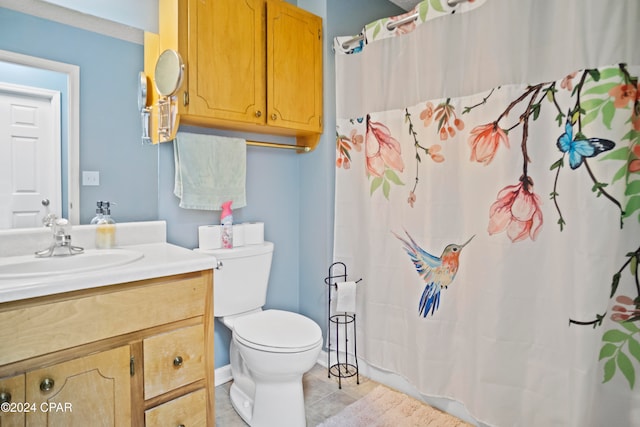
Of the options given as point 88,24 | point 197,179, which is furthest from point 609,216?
point 88,24

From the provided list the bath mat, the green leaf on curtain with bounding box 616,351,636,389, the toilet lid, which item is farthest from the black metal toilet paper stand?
the green leaf on curtain with bounding box 616,351,636,389

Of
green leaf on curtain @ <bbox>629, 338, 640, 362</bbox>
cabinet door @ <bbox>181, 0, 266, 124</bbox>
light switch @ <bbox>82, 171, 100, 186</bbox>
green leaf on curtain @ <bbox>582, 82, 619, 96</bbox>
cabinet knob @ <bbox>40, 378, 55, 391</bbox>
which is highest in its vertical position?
cabinet door @ <bbox>181, 0, 266, 124</bbox>

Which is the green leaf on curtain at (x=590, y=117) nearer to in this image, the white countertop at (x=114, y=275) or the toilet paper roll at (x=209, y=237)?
the white countertop at (x=114, y=275)

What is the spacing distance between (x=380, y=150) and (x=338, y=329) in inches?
41.9

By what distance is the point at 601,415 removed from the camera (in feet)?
4.16

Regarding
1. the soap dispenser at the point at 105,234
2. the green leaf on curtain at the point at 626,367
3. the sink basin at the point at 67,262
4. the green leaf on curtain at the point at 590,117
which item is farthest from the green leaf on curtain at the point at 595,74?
the soap dispenser at the point at 105,234

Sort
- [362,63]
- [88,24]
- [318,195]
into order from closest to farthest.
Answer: [88,24] < [362,63] < [318,195]

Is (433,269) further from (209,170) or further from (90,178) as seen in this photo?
(90,178)

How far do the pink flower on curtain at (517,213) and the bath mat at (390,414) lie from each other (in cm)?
91

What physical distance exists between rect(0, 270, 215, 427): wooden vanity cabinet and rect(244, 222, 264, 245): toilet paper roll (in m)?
0.62

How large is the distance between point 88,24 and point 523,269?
208cm

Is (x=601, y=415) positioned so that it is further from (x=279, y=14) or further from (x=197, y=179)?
(x=279, y=14)

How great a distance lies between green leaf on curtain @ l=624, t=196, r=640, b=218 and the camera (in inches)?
47.3

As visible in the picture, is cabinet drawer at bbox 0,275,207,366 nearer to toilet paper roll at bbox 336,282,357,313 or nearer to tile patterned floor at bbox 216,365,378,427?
tile patterned floor at bbox 216,365,378,427
